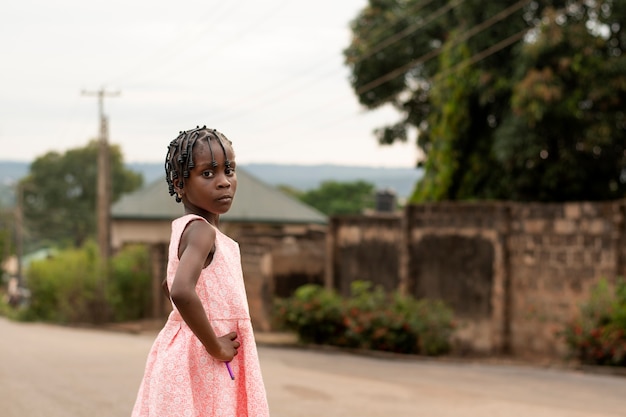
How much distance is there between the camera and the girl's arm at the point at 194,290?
3.85 m

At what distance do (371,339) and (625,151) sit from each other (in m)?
7.11

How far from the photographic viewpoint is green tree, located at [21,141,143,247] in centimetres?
7562

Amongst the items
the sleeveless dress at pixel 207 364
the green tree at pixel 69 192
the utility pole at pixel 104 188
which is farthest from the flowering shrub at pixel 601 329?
the green tree at pixel 69 192

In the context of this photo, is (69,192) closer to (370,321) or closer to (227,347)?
(370,321)

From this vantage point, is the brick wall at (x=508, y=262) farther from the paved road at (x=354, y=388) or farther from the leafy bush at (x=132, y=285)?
the leafy bush at (x=132, y=285)

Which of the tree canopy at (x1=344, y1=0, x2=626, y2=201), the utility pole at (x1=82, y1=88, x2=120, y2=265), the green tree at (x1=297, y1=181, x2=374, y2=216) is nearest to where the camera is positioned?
the tree canopy at (x1=344, y1=0, x2=626, y2=201)

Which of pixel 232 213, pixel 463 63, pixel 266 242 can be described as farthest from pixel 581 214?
pixel 232 213

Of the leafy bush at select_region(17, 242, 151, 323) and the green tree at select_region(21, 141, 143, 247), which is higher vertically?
the green tree at select_region(21, 141, 143, 247)

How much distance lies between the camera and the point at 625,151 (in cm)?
2011

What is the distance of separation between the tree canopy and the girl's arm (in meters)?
15.3

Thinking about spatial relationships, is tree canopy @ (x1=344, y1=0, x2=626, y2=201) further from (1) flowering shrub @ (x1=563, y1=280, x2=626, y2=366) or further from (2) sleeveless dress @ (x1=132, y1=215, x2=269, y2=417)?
(2) sleeveless dress @ (x1=132, y1=215, x2=269, y2=417)

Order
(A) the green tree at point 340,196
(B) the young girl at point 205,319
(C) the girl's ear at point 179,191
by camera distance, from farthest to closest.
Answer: (A) the green tree at point 340,196 < (C) the girl's ear at point 179,191 < (B) the young girl at point 205,319

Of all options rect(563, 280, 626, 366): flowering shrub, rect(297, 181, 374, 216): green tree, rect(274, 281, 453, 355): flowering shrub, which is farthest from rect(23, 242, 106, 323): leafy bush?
rect(297, 181, 374, 216): green tree

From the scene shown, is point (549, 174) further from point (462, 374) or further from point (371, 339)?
point (462, 374)
